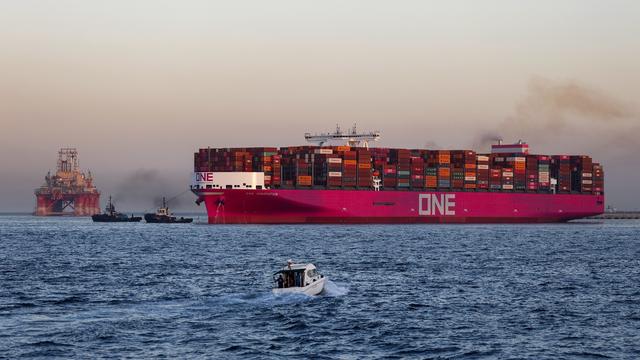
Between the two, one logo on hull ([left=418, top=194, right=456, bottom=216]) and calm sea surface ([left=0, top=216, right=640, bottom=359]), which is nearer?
calm sea surface ([left=0, top=216, right=640, bottom=359])

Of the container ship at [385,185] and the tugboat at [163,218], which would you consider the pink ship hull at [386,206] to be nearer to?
the container ship at [385,185]

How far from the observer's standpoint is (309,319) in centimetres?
3891

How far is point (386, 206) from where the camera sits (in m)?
153

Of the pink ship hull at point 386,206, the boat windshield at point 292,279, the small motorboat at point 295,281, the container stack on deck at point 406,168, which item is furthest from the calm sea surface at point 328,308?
the container stack on deck at point 406,168

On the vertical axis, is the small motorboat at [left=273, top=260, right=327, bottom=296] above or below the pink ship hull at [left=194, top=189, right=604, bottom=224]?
below

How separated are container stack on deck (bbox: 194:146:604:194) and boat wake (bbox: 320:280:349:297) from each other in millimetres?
95355

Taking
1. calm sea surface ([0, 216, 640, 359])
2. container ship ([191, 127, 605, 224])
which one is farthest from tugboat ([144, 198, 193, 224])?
calm sea surface ([0, 216, 640, 359])

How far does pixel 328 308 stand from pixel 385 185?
11368 centimetres

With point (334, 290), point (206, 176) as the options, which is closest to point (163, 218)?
point (206, 176)

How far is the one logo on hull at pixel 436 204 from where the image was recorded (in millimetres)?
158250

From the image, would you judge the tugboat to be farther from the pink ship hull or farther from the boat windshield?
the boat windshield

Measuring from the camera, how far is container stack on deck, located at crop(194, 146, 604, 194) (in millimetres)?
149125

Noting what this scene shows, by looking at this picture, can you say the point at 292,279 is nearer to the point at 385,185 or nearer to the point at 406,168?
the point at 385,185

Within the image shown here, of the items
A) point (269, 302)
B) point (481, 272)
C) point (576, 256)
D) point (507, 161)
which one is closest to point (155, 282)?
point (269, 302)
